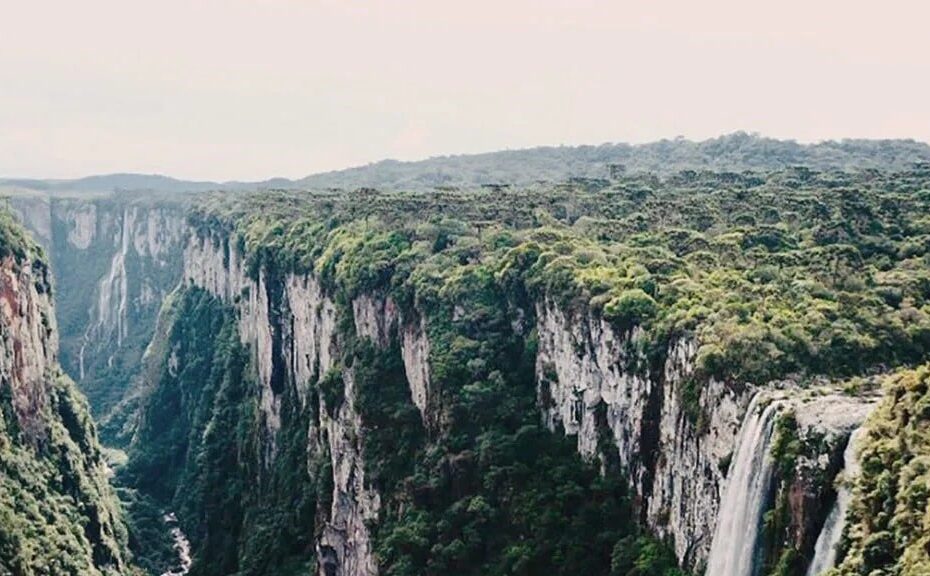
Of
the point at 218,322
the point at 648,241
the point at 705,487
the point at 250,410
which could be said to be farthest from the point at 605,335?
the point at 218,322

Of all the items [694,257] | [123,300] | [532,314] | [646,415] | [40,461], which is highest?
[694,257]

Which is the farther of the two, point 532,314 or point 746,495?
point 532,314

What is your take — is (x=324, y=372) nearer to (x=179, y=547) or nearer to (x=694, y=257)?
(x=179, y=547)

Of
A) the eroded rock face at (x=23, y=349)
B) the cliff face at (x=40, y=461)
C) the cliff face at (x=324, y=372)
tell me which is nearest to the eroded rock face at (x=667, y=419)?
the cliff face at (x=324, y=372)

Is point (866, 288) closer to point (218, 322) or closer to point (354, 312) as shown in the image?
point (354, 312)

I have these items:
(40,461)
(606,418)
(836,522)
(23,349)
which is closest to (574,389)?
(606,418)

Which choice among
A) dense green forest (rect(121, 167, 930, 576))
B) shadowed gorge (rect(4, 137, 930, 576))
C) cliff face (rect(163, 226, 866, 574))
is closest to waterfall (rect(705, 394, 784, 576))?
shadowed gorge (rect(4, 137, 930, 576))

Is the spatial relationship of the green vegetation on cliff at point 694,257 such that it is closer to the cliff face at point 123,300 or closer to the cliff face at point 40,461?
the cliff face at point 40,461

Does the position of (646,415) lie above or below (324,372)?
above
